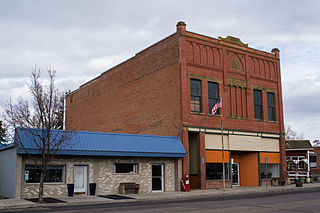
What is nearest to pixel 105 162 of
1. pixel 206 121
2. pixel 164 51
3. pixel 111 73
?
pixel 206 121

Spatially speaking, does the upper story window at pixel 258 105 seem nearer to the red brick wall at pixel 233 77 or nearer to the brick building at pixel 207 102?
the brick building at pixel 207 102

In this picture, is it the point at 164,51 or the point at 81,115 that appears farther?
the point at 81,115

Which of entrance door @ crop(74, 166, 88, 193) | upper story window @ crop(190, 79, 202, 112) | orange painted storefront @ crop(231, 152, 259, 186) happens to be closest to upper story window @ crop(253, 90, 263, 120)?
orange painted storefront @ crop(231, 152, 259, 186)

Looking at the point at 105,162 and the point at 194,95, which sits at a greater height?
the point at 194,95

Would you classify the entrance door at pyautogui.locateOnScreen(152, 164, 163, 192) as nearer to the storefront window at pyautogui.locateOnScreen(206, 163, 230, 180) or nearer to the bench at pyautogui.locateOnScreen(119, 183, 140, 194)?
the bench at pyautogui.locateOnScreen(119, 183, 140, 194)

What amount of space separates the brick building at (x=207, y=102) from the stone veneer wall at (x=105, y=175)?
1682 mm

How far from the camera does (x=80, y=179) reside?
25.5 metres

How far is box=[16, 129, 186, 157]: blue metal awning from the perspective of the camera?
22908mm

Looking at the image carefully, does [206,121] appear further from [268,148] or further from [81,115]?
[81,115]

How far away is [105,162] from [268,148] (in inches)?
699

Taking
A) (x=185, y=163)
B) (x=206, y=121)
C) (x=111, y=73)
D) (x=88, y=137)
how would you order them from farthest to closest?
(x=111, y=73)
(x=206, y=121)
(x=185, y=163)
(x=88, y=137)

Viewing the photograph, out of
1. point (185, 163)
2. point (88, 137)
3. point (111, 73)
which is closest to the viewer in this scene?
point (88, 137)

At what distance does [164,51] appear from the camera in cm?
3300

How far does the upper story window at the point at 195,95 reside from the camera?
31.4 m
